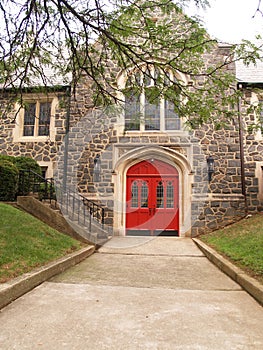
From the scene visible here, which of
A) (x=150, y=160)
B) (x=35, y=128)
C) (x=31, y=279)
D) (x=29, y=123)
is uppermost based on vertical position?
(x=29, y=123)

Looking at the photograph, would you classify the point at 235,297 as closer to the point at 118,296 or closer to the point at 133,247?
the point at 118,296

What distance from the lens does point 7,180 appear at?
827cm

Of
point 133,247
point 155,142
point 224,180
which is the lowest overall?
point 133,247

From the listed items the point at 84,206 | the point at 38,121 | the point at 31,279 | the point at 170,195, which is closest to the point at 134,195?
the point at 170,195

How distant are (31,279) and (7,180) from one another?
17.0 ft

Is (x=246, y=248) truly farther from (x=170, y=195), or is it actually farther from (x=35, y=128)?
(x=35, y=128)

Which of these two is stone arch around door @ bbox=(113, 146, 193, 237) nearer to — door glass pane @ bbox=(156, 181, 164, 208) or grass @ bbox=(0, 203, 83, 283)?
door glass pane @ bbox=(156, 181, 164, 208)

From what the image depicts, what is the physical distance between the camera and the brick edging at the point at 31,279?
327 centimetres

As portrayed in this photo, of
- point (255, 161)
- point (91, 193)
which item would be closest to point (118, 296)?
point (91, 193)

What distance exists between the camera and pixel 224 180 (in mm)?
10805

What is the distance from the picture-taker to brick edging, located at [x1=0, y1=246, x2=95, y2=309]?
10.7ft

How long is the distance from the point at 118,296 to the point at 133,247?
488cm

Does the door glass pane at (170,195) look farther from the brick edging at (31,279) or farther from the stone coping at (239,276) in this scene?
the brick edging at (31,279)

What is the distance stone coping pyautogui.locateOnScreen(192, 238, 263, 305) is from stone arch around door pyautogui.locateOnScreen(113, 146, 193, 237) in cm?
411
